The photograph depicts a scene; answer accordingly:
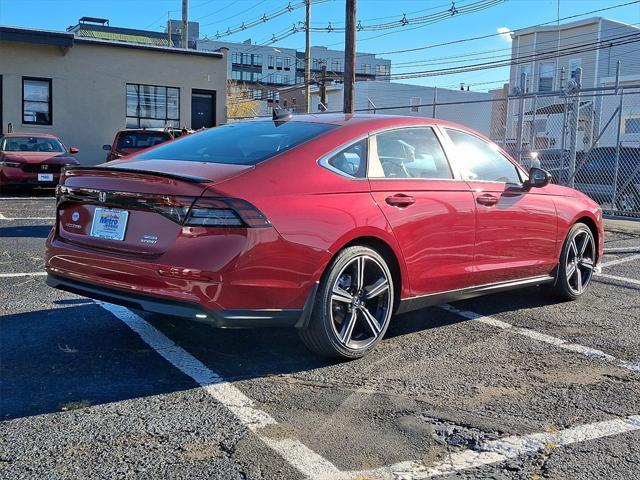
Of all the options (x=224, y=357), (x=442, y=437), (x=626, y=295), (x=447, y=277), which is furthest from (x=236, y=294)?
(x=626, y=295)

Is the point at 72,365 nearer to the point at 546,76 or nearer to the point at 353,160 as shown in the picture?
the point at 353,160

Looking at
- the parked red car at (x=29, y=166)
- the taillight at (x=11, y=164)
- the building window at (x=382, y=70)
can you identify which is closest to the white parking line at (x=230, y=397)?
the parked red car at (x=29, y=166)

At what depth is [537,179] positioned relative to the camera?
5648 mm

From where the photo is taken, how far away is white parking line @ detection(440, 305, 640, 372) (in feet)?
15.1

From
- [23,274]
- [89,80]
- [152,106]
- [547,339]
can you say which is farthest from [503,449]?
[152,106]

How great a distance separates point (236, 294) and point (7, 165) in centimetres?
1259

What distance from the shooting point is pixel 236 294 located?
3.75m

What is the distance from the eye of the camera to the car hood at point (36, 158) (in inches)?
575

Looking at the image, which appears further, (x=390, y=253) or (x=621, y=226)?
(x=621, y=226)

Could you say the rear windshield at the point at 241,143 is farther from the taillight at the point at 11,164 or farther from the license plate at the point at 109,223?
the taillight at the point at 11,164

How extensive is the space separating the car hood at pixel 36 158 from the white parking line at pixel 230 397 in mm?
10454

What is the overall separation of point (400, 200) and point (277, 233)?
1088 millimetres

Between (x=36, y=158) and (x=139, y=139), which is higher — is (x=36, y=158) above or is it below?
below

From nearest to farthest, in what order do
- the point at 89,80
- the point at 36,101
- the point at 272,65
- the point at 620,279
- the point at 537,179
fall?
the point at 537,179 → the point at 620,279 → the point at 36,101 → the point at 89,80 → the point at 272,65
